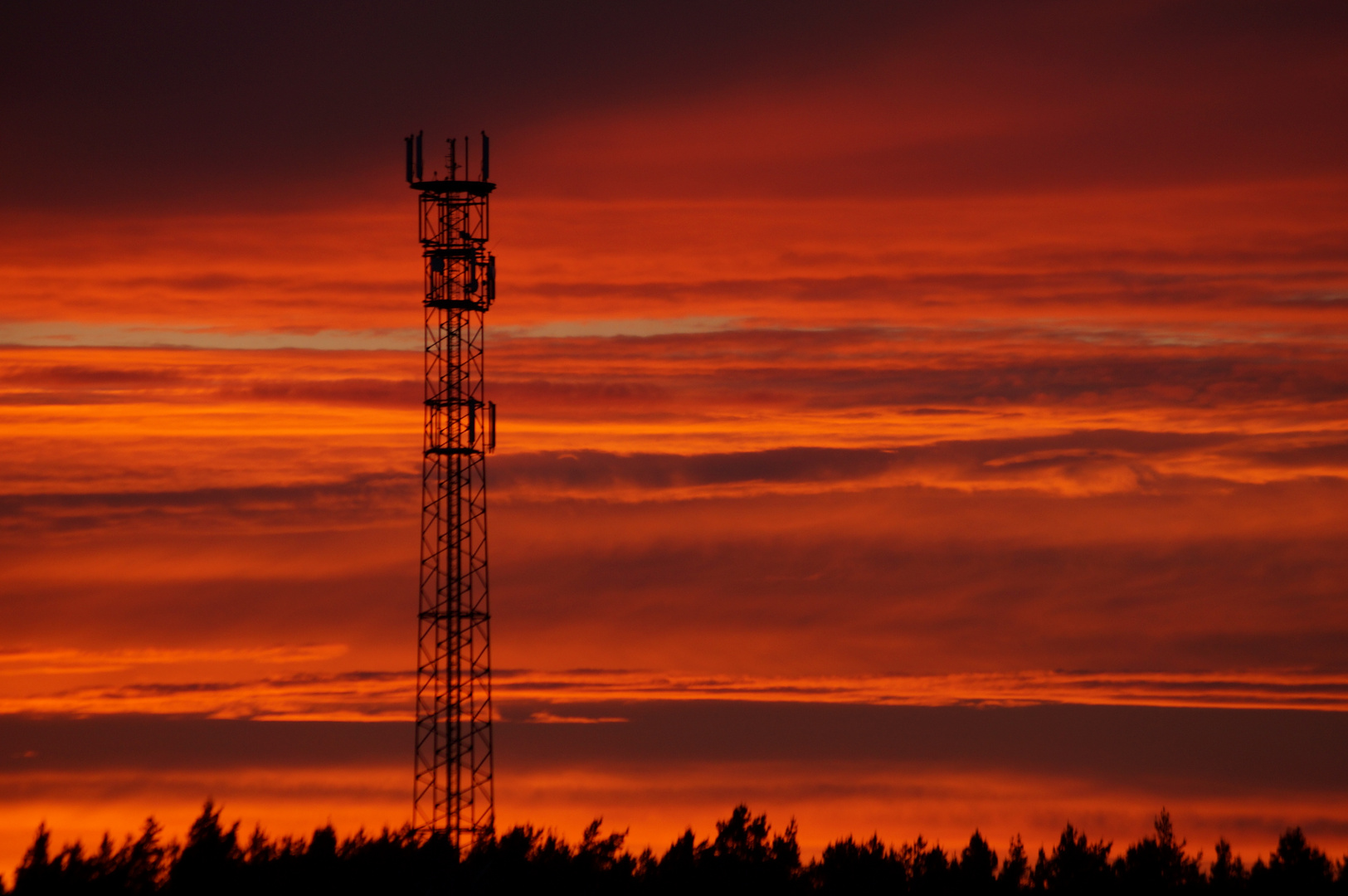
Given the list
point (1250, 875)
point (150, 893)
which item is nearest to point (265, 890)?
point (150, 893)

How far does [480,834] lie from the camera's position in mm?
72812

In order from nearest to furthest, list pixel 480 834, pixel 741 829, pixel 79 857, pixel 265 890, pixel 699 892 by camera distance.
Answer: pixel 79 857
pixel 265 890
pixel 480 834
pixel 699 892
pixel 741 829

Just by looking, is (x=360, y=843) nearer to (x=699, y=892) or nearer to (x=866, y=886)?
(x=699, y=892)

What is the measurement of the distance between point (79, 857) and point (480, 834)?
55.5ft

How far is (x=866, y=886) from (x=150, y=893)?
109 ft

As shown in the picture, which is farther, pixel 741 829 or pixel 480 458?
pixel 741 829

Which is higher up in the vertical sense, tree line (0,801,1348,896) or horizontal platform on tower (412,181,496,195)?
horizontal platform on tower (412,181,496,195)

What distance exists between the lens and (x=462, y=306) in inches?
2972

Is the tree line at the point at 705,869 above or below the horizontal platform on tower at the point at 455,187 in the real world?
below

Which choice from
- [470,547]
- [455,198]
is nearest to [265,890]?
[470,547]

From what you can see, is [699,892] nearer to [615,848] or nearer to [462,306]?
[615,848]

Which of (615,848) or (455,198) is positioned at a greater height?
(455,198)

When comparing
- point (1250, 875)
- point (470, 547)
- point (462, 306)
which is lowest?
point (1250, 875)

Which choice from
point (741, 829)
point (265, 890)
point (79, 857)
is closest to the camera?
point (79, 857)
